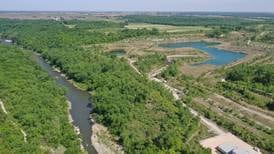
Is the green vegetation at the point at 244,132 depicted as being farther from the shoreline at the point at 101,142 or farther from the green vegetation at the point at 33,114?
the green vegetation at the point at 33,114

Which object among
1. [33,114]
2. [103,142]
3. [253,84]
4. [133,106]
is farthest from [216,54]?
[33,114]

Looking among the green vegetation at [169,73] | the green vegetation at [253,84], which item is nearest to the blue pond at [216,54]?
the green vegetation at [169,73]

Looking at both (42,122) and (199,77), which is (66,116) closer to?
(42,122)

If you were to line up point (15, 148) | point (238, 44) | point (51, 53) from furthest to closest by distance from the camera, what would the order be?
point (238, 44), point (51, 53), point (15, 148)

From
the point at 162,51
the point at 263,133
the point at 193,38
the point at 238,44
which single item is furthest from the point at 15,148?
the point at 193,38

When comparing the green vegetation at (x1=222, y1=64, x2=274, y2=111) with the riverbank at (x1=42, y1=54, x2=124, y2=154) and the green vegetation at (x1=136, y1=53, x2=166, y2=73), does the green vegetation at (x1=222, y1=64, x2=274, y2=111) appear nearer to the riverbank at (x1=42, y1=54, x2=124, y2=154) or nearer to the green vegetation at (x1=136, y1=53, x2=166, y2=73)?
the green vegetation at (x1=136, y1=53, x2=166, y2=73)

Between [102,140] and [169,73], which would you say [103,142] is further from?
[169,73]
